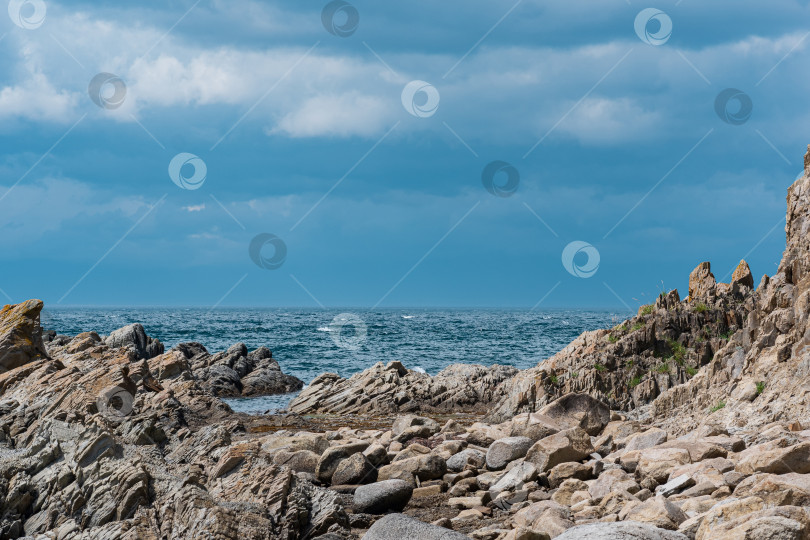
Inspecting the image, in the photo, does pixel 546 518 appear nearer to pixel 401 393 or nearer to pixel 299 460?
pixel 299 460

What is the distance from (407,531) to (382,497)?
2.96 metres

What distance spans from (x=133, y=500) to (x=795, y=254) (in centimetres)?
1393

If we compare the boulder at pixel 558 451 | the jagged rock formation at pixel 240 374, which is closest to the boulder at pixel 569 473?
the boulder at pixel 558 451

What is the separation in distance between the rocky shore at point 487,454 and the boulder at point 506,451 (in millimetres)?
41

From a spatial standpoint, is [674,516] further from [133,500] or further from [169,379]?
[169,379]

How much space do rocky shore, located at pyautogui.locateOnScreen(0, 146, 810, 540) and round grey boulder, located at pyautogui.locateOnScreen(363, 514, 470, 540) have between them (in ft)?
0.09

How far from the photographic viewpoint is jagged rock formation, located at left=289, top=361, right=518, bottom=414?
26375mm

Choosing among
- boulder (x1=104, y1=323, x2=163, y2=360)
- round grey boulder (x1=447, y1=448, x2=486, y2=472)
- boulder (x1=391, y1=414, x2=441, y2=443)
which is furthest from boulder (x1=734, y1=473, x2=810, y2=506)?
boulder (x1=104, y1=323, x2=163, y2=360)

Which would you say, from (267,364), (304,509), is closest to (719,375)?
(304,509)

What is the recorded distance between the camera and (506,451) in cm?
1305

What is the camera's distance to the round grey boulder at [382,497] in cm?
1115

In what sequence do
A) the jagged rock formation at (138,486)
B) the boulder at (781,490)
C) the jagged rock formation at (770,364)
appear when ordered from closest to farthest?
the boulder at (781,490) < the jagged rock formation at (138,486) < the jagged rock formation at (770,364)

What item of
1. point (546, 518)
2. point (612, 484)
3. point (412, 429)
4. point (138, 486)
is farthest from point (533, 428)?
point (138, 486)

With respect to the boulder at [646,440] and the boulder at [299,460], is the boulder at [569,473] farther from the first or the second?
the boulder at [299,460]
